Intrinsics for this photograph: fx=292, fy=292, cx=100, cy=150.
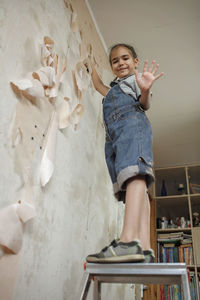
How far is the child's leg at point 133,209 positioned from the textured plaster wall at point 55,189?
338 millimetres

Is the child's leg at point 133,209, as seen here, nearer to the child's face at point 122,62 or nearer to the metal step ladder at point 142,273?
the metal step ladder at point 142,273

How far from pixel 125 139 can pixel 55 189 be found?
38cm

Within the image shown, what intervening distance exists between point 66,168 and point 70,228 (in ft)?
0.94

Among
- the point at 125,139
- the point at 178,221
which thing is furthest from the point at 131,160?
the point at 178,221

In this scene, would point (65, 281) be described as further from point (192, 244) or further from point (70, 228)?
point (192, 244)

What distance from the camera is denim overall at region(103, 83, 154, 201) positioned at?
1149 millimetres

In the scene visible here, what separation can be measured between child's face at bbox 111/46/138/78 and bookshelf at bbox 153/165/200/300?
2254 mm

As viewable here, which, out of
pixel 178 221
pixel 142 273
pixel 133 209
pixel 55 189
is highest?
pixel 178 221

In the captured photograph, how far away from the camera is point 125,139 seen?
124 centimetres

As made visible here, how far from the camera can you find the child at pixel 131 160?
98 cm

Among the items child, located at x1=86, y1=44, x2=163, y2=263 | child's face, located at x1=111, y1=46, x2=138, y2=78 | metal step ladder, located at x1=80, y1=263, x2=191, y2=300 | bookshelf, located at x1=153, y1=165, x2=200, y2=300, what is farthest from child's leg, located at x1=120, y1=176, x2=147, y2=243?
bookshelf, located at x1=153, y1=165, x2=200, y2=300

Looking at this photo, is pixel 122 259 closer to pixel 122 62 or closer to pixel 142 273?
pixel 142 273

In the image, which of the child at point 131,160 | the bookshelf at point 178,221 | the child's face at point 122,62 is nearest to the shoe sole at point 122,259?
the child at point 131,160

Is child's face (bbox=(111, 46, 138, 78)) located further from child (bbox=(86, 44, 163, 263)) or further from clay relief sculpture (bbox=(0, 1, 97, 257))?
clay relief sculpture (bbox=(0, 1, 97, 257))
